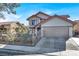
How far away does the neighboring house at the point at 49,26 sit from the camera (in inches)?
140

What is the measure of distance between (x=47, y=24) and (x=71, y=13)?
1.37 ft

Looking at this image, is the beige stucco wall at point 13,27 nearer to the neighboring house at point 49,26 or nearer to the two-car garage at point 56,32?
the neighboring house at point 49,26

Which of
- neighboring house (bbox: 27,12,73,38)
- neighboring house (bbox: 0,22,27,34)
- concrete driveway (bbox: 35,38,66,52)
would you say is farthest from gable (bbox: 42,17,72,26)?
neighboring house (bbox: 0,22,27,34)

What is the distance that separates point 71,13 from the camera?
3.55 metres

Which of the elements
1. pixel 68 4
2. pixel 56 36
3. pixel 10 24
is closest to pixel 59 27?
pixel 56 36

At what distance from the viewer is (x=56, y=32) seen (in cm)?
359

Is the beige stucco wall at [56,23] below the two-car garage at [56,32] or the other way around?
the other way around

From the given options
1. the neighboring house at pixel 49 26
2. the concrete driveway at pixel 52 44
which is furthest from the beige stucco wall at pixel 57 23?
the concrete driveway at pixel 52 44

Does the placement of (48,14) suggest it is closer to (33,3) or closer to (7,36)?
(33,3)

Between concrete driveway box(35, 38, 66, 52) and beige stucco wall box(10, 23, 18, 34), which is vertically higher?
beige stucco wall box(10, 23, 18, 34)

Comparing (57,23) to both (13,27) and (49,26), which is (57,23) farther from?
(13,27)

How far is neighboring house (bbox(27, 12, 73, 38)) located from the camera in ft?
11.6

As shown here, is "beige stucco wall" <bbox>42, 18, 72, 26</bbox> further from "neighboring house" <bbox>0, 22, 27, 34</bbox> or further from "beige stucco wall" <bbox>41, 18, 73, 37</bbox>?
"neighboring house" <bbox>0, 22, 27, 34</bbox>

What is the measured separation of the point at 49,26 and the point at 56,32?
0.48 feet
